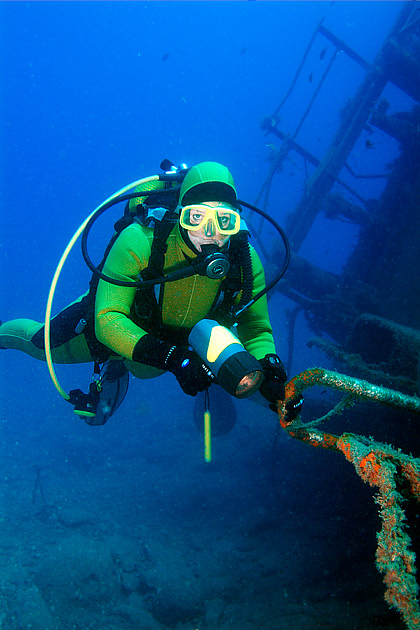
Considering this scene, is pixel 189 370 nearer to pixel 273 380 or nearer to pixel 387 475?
pixel 273 380

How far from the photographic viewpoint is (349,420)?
517 cm

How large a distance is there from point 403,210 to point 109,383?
856 centimetres

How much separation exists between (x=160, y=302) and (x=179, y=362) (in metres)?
0.96

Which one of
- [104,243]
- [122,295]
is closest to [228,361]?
[122,295]

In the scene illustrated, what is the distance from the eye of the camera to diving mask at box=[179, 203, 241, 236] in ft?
8.63

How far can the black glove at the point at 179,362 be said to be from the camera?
2.16 metres

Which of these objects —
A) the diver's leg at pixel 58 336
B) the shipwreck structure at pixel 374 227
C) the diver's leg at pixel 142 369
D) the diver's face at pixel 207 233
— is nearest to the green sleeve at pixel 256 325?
the diver's face at pixel 207 233

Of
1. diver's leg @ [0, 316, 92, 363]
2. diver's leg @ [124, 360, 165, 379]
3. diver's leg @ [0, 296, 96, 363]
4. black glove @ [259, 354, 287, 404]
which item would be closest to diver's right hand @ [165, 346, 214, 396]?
black glove @ [259, 354, 287, 404]

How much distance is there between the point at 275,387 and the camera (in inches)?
92.0

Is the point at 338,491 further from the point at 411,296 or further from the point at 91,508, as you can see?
the point at 91,508

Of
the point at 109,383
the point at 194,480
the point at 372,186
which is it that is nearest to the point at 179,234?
the point at 109,383

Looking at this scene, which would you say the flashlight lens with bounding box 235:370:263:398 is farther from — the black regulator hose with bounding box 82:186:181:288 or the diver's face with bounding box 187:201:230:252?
the diver's face with bounding box 187:201:230:252

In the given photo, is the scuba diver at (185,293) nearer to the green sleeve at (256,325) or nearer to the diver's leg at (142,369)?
the green sleeve at (256,325)

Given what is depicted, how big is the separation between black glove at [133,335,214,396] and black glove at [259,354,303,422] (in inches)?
18.8
